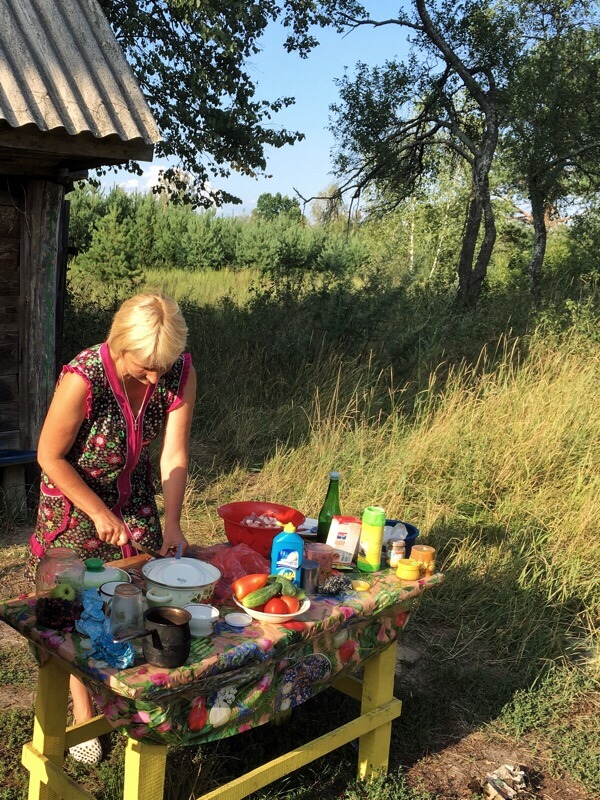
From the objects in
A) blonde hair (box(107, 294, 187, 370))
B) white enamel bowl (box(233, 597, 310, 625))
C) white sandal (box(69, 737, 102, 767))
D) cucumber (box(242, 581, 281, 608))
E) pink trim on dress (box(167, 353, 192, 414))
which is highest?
blonde hair (box(107, 294, 187, 370))

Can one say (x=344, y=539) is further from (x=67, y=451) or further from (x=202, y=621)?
(x=67, y=451)

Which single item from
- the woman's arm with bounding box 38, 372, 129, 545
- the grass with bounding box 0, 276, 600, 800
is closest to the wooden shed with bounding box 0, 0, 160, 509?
the grass with bounding box 0, 276, 600, 800

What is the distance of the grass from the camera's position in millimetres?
3754

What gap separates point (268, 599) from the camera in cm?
264

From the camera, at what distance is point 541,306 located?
1032cm

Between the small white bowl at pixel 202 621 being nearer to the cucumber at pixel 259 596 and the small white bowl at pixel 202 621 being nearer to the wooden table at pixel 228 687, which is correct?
the wooden table at pixel 228 687

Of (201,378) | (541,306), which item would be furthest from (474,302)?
(201,378)

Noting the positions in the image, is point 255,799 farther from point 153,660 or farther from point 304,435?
point 304,435

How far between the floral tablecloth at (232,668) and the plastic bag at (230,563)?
118 millimetres

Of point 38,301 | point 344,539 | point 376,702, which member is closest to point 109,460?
point 344,539

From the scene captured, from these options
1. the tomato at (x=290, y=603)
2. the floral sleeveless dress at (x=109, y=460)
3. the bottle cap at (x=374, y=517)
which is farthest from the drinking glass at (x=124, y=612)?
the bottle cap at (x=374, y=517)

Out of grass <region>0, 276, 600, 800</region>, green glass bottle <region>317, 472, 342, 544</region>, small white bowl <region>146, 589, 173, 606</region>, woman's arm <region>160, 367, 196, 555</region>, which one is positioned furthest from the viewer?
grass <region>0, 276, 600, 800</region>

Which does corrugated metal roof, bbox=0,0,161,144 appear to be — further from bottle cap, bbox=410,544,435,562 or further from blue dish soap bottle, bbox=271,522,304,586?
bottle cap, bbox=410,544,435,562

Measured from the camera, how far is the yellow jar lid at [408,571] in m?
3.10
